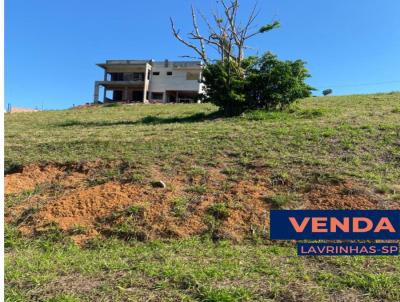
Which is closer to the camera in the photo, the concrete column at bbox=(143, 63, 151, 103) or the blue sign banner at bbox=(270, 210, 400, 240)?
the blue sign banner at bbox=(270, 210, 400, 240)

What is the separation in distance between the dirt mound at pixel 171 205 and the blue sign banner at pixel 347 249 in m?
0.47

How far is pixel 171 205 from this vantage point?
4441 mm

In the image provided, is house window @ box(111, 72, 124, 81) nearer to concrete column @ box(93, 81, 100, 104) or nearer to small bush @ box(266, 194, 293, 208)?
concrete column @ box(93, 81, 100, 104)

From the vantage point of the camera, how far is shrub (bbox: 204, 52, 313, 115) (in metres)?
10.1

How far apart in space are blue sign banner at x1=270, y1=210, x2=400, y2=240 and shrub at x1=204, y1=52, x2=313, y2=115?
625 cm

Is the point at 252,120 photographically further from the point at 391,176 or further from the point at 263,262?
the point at 263,262

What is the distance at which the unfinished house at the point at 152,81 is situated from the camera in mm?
36969

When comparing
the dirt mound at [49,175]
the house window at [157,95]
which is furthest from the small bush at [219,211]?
the house window at [157,95]

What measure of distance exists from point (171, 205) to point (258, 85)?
649 centimetres

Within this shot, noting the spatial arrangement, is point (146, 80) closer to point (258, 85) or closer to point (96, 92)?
point (96, 92)

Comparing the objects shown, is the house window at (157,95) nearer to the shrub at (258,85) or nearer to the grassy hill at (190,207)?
the shrub at (258,85)

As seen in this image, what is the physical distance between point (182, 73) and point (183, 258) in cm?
3482

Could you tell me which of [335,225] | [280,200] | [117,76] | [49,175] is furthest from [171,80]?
[335,225]

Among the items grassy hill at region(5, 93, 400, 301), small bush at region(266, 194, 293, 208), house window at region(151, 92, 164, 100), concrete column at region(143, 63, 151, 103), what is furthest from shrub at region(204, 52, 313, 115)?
house window at region(151, 92, 164, 100)
